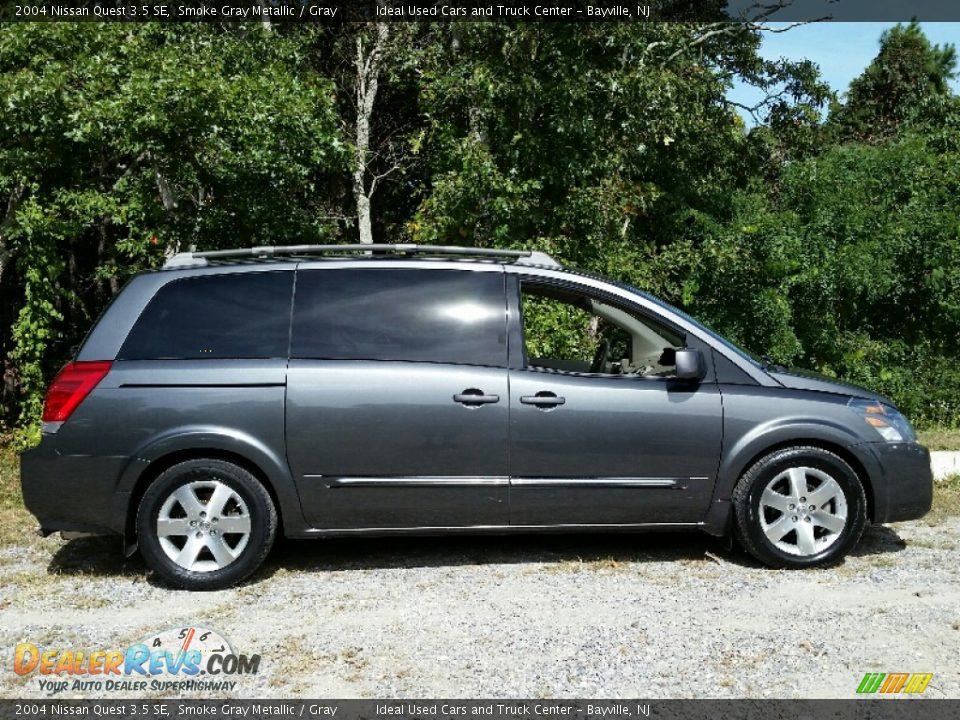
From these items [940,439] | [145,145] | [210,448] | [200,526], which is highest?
[145,145]

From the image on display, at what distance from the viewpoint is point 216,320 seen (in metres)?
5.92

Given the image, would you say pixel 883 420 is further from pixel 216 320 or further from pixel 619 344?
pixel 216 320

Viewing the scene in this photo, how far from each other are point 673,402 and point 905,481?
1.45 m

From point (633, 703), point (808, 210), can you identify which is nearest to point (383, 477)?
point (633, 703)

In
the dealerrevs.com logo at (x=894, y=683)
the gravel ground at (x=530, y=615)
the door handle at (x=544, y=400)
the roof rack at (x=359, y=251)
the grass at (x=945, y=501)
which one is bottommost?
the grass at (x=945, y=501)

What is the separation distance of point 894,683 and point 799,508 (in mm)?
1801

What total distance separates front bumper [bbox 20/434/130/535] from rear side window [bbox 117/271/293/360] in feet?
2.01

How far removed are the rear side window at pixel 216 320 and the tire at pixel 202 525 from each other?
2.14 ft

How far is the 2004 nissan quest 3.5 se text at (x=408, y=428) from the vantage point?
5.70m

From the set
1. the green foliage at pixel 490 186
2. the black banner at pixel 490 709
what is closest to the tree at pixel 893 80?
the green foliage at pixel 490 186

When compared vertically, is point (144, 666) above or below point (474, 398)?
below

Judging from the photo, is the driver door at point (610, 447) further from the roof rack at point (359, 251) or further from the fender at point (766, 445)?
the roof rack at point (359, 251)

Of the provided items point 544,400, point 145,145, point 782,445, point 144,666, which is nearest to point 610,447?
point 544,400

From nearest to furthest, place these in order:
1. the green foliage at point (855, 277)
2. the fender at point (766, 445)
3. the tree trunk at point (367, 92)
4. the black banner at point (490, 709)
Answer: the black banner at point (490, 709)
the fender at point (766, 445)
the green foliage at point (855, 277)
the tree trunk at point (367, 92)
